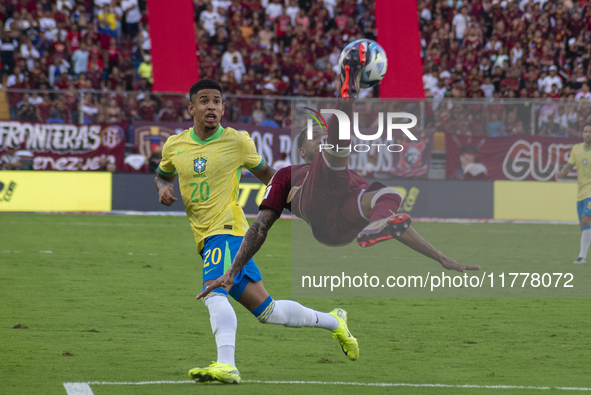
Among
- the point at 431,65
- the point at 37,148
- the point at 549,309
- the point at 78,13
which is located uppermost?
the point at 78,13

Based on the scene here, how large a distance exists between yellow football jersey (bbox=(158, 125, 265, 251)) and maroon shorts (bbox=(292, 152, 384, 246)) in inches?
18.1

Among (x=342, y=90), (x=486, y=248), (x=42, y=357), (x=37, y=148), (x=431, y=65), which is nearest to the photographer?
(x=342, y=90)

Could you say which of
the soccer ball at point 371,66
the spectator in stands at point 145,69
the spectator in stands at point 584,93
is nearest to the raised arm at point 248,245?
the soccer ball at point 371,66

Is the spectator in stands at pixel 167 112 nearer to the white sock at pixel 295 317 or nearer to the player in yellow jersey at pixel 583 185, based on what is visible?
the player in yellow jersey at pixel 583 185

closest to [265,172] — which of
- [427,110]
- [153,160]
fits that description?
[427,110]

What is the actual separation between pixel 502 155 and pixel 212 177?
12684mm

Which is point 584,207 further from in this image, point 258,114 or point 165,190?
point 165,190

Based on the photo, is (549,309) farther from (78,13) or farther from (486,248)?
(78,13)

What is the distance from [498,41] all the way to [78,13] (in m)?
11.9

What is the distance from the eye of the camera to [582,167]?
1198 cm

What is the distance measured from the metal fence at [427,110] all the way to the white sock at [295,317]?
11246mm

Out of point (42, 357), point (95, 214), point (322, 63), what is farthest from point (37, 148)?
point (42, 357)

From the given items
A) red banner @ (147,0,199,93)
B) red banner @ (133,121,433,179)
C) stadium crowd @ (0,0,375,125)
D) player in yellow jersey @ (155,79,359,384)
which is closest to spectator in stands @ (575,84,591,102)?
red banner @ (133,121,433,179)

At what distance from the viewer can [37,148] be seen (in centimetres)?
1655
